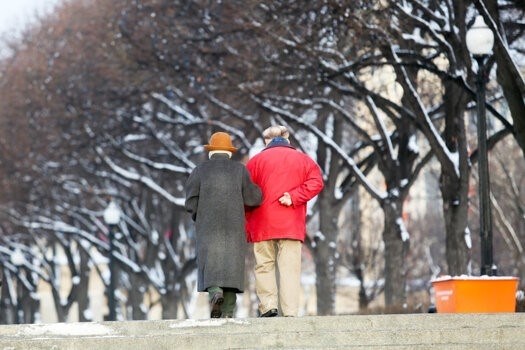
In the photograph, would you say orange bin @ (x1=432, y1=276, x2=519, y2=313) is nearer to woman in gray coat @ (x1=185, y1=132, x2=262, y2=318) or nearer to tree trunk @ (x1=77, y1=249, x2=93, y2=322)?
woman in gray coat @ (x1=185, y1=132, x2=262, y2=318)

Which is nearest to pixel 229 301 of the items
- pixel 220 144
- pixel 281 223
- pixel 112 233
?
pixel 281 223

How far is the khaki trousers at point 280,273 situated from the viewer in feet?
45.7

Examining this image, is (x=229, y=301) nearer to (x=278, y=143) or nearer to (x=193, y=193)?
(x=193, y=193)

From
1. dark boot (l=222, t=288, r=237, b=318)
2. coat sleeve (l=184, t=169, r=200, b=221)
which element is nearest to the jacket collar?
coat sleeve (l=184, t=169, r=200, b=221)

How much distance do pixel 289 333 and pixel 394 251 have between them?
727 inches

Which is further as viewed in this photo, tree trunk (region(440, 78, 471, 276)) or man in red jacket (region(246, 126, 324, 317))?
tree trunk (region(440, 78, 471, 276))

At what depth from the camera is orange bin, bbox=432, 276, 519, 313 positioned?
1516 centimetres

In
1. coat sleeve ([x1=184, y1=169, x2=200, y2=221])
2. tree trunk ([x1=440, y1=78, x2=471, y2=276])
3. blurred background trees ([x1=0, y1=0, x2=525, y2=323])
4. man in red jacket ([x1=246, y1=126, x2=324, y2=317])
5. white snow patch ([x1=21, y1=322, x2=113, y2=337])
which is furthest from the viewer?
tree trunk ([x1=440, y1=78, x2=471, y2=276])

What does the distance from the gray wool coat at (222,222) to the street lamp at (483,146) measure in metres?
4.91

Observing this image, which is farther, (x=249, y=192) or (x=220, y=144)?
(x=220, y=144)

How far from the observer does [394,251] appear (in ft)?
97.9

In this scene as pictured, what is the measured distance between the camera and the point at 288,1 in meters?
25.3

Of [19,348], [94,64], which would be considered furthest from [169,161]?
[19,348]

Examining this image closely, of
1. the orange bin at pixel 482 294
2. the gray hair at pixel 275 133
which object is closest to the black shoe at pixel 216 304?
the gray hair at pixel 275 133
